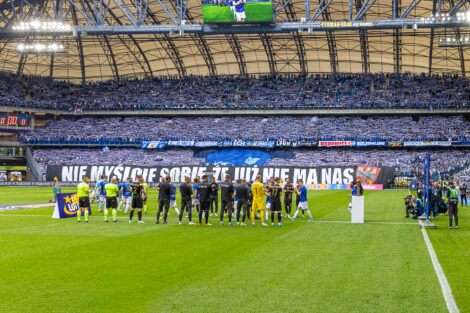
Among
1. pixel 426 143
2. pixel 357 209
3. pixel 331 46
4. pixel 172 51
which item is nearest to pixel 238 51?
pixel 172 51

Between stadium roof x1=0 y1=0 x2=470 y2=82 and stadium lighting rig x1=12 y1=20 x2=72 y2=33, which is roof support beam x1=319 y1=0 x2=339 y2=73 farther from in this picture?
stadium lighting rig x1=12 y1=20 x2=72 y2=33

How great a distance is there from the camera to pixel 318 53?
7075cm

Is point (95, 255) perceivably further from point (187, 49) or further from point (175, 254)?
point (187, 49)

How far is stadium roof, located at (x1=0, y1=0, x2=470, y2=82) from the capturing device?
60.9 m

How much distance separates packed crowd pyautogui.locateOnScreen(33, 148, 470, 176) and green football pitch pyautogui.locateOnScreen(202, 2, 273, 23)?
74.8ft

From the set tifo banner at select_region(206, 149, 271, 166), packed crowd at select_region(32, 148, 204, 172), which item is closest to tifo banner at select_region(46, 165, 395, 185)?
packed crowd at select_region(32, 148, 204, 172)

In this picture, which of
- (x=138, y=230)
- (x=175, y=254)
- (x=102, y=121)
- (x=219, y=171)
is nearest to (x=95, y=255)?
(x=175, y=254)

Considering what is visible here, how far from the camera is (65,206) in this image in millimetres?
22078

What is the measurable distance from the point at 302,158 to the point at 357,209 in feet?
149

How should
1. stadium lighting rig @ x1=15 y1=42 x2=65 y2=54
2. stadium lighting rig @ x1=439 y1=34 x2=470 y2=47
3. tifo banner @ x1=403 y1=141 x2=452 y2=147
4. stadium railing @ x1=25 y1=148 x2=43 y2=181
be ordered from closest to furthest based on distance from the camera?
stadium lighting rig @ x1=439 y1=34 x2=470 y2=47, stadium lighting rig @ x1=15 y1=42 x2=65 y2=54, tifo banner @ x1=403 y1=141 x2=452 y2=147, stadium railing @ x1=25 y1=148 x2=43 y2=181

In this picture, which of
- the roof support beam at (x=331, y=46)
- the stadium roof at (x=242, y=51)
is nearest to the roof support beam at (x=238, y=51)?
the stadium roof at (x=242, y=51)

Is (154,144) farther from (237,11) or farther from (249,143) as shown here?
(237,11)

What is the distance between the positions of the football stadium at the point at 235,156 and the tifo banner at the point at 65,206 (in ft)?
0.25

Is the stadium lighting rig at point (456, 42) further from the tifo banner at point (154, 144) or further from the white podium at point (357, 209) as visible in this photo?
the white podium at point (357, 209)
